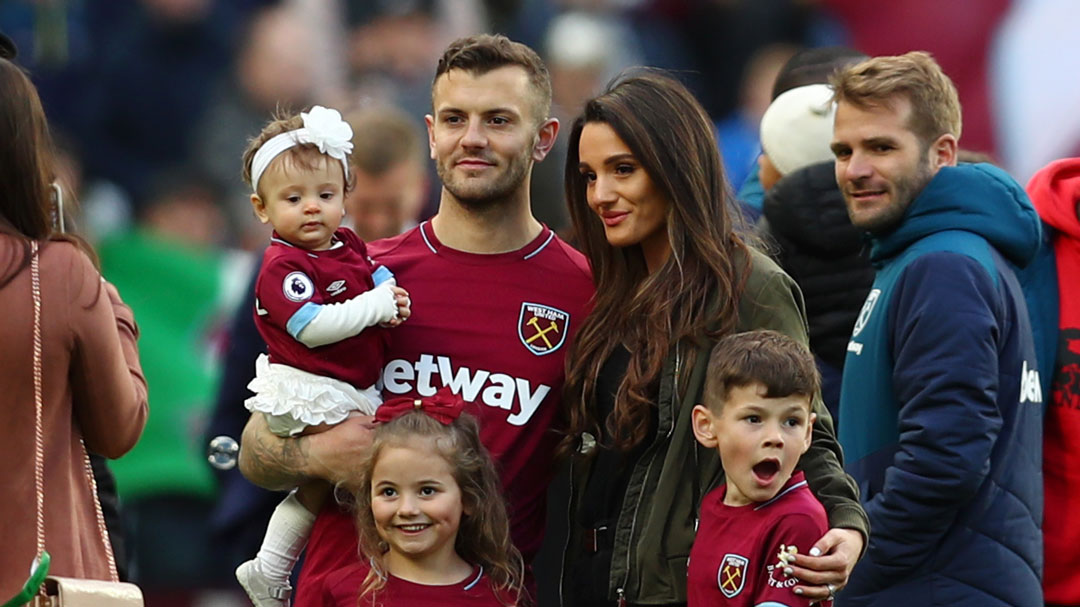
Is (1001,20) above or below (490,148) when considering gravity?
above

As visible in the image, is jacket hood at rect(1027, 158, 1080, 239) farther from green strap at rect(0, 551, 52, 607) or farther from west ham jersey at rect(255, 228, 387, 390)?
green strap at rect(0, 551, 52, 607)

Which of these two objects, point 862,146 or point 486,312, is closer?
point 486,312

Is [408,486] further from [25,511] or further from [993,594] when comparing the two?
[993,594]

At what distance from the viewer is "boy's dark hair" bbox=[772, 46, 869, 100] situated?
6.57m

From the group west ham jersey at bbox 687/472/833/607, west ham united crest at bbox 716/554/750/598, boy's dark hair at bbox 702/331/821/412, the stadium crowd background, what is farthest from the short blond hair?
the stadium crowd background

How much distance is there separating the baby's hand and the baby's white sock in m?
0.55

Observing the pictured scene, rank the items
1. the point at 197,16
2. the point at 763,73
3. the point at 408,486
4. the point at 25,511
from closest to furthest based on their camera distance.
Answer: the point at 25,511, the point at 408,486, the point at 197,16, the point at 763,73

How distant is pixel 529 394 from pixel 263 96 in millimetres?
5904

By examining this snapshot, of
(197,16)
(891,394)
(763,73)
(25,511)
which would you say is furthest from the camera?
(763,73)

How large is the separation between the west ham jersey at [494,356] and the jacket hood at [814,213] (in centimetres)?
109

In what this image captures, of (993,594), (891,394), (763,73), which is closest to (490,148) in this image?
(891,394)

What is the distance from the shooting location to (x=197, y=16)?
404 inches

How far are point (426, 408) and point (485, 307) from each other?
0.40 meters

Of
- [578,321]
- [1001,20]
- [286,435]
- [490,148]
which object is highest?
[1001,20]
